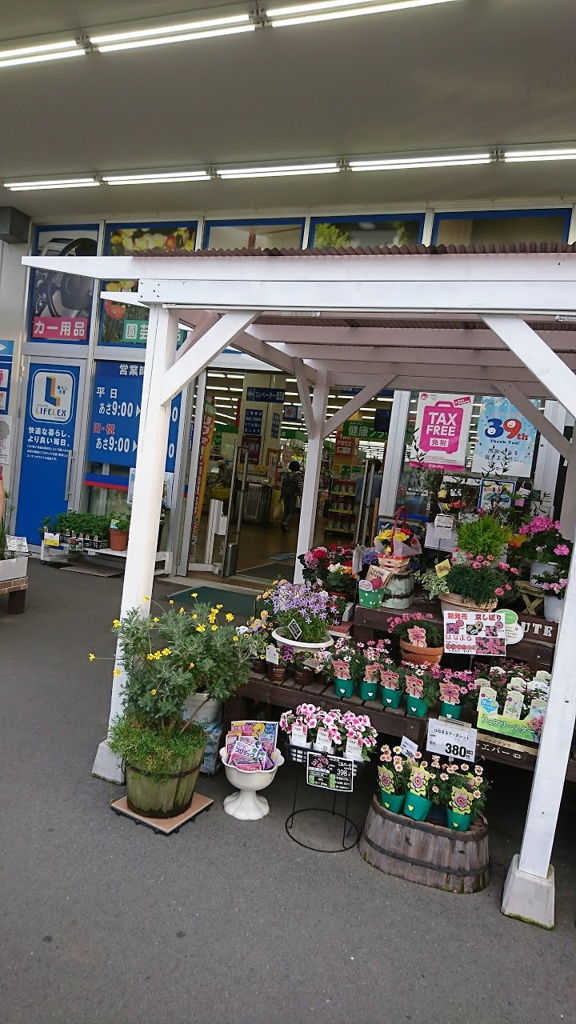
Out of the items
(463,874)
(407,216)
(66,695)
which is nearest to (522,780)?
(463,874)

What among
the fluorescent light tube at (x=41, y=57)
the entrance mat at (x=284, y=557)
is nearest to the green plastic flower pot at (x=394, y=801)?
the fluorescent light tube at (x=41, y=57)

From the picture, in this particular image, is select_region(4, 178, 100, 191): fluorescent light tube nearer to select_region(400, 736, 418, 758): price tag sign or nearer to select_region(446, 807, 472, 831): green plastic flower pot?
select_region(400, 736, 418, 758): price tag sign

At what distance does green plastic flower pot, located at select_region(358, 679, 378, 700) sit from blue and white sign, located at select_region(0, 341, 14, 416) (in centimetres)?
856

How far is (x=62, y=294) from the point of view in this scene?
9.62 meters

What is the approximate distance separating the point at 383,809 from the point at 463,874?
44 centimetres

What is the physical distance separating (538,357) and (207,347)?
5.22 ft

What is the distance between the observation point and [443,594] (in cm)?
371

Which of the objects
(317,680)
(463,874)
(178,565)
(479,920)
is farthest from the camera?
(178,565)

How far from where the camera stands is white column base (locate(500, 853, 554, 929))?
2758mm

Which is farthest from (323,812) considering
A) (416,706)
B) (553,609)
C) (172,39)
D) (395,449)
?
(172,39)

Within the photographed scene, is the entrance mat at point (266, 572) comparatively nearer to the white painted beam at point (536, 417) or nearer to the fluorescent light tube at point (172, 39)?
the white painted beam at point (536, 417)

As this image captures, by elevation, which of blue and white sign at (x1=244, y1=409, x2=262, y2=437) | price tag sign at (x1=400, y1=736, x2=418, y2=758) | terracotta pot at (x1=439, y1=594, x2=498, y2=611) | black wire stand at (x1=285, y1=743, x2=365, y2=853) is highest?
blue and white sign at (x1=244, y1=409, x2=262, y2=437)

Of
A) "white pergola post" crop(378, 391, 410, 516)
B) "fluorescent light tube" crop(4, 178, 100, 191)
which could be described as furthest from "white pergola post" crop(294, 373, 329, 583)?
"fluorescent light tube" crop(4, 178, 100, 191)

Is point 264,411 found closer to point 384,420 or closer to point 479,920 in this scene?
point 384,420
